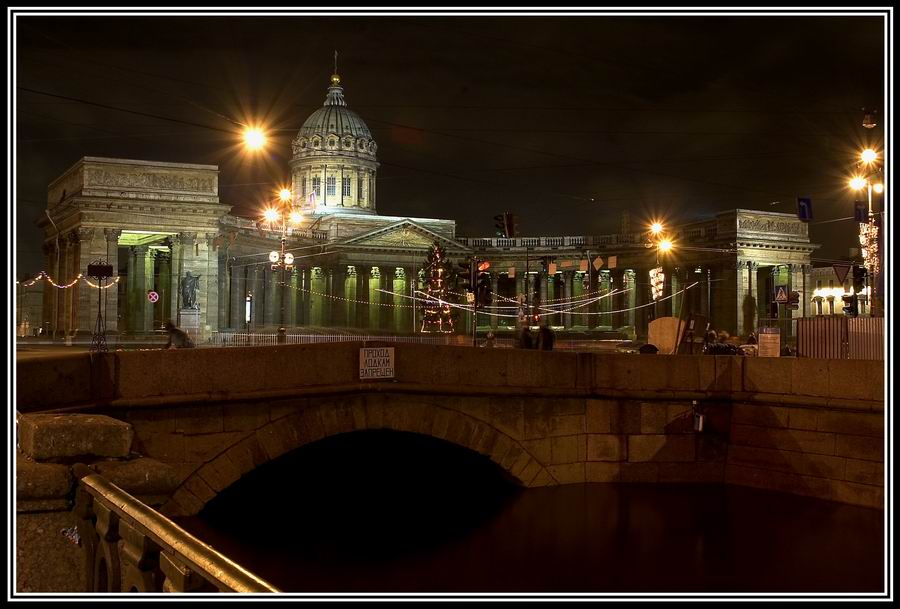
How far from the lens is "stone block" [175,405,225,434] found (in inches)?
568

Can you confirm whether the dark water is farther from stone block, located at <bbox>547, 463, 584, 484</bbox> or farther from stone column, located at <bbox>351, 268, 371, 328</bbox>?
stone column, located at <bbox>351, 268, 371, 328</bbox>

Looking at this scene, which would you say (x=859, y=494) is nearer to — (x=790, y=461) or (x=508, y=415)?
(x=790, y=461)

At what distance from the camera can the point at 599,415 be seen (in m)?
18.6

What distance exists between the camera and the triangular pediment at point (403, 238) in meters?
87.4

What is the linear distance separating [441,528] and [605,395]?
394cm

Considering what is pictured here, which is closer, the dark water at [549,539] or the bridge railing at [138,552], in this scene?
the bridge railing at [138,552]

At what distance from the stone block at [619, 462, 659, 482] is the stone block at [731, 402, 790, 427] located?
1.80 meters

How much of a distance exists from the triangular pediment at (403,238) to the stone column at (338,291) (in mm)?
2606

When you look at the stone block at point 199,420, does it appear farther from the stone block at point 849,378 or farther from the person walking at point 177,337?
the stone block at point 849,378

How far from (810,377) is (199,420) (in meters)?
10.4

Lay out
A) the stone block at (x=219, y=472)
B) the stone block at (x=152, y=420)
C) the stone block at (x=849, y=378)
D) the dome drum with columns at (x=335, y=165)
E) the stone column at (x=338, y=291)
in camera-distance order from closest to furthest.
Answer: the stone block at (x=152, y=420) → the stone block at (x=219, y=472) → the stone block at (x=849, y=378) → the stone column at (x=338, y=291) → the dome drum with columns at (x=335, y=165)

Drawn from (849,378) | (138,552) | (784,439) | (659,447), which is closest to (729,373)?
(784,439)

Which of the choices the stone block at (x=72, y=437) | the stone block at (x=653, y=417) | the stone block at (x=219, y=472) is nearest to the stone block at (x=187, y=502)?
the stone block at (x=219, y=472)

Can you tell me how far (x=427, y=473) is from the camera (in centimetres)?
2208
